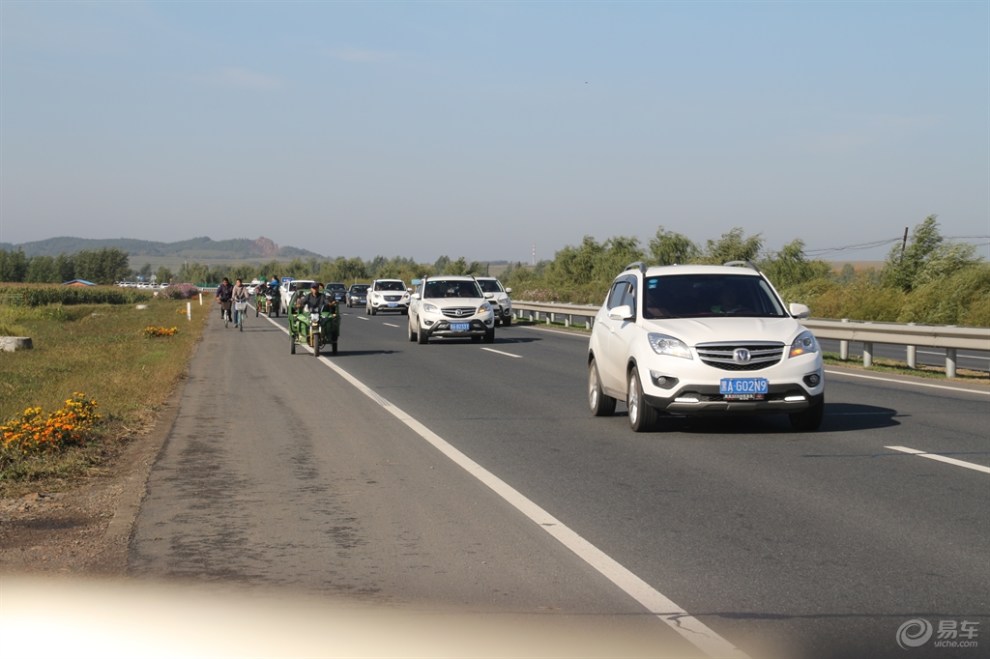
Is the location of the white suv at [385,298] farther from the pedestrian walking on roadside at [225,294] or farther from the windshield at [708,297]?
the windshield at [708,297]

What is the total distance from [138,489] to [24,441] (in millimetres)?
2219

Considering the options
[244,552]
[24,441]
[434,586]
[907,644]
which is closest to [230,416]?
[24,441]

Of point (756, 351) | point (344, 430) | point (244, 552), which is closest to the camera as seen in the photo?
point (244, 552)

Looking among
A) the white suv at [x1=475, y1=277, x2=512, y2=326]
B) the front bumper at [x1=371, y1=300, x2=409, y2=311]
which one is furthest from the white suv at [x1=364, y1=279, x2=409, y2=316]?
the white suv at [x1=475, y1=277, x2=512, y2=326]

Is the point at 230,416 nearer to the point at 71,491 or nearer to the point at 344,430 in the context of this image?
the point at 344,430

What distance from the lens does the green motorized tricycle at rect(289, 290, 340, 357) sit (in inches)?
1008

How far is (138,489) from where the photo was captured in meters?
9.23

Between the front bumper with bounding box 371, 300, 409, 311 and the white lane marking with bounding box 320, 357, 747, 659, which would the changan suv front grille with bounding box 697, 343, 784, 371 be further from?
the front bumper with bounding box 371, 300, 409, 311

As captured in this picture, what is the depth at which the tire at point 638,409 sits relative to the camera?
1219 centimetres

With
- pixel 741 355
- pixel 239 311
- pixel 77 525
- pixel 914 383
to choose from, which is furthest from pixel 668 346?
pixel 239 311

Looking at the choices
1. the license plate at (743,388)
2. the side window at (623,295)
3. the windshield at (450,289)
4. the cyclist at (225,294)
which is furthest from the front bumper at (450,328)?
the license plate at (743,388)

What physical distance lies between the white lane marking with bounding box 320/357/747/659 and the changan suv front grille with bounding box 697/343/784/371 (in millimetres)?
2764

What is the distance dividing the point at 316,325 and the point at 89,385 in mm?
7264

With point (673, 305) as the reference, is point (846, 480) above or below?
below
